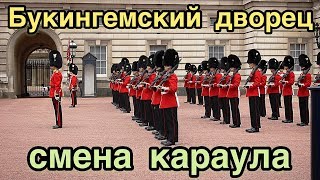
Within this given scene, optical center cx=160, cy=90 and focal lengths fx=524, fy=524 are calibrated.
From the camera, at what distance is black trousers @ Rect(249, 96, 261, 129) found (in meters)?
11.7

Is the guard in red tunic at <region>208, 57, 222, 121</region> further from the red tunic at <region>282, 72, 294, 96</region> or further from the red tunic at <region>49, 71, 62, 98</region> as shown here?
the red tunic at <region>49, 71, 62, 98</region>

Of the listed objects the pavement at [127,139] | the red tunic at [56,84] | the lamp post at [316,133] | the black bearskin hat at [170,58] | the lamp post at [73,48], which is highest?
the lamp post at [73,48]

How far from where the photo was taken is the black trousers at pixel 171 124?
30.7ft

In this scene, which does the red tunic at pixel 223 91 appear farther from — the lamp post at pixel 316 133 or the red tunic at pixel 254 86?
the lamp post at pixel 316 133

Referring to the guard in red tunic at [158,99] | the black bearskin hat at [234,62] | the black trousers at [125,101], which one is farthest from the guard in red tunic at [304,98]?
the black trousers at [125,101]

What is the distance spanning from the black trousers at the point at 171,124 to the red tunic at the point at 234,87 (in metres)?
3.66

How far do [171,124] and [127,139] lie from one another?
113 cm

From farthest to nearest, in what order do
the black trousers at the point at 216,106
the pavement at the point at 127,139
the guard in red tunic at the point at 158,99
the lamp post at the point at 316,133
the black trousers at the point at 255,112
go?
the black trousers at the point at 216,106
the black trousers at the point at 255,112
the guard in red tunic at the point at 158,99
the pavement at the point at 127,139
the lamp post at the point at 316,133

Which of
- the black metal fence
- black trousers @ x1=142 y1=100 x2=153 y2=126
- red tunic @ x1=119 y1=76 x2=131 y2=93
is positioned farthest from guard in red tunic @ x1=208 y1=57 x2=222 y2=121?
the black metal fence

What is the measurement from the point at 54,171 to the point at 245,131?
5769 millimetres

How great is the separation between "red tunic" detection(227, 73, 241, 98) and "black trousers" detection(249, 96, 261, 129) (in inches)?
35.1

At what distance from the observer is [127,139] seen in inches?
400

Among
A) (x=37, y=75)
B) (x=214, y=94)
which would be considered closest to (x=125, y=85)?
(x=214, y=94)

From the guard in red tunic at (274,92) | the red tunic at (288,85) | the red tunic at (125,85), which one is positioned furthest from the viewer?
the red tunic at (125,85)
